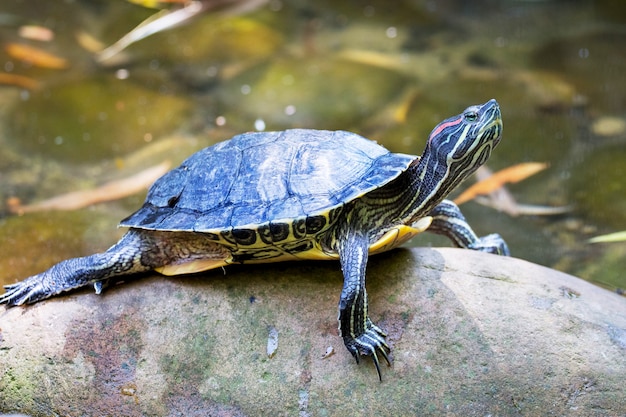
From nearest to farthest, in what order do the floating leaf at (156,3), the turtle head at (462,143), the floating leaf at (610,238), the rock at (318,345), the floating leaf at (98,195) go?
the rock at (318,345), the turtle head at (462,143), the floating leaf at (610,238), the floating leaf at (98,195), the floating leaf at (156,3)

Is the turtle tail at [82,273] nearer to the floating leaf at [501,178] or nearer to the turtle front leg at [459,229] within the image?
the turtle front leg at [459,229]

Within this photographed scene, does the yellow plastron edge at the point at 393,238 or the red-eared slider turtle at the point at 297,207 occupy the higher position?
the red-eared slider turtle at the point at 297,207

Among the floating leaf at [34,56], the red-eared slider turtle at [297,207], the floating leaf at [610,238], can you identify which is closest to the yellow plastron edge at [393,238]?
the red-eared slider turtle at [297,207]

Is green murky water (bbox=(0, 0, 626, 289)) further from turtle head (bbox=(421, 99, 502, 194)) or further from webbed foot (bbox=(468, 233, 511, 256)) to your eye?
turtle head (bbox=(421, 99, 502, 194))

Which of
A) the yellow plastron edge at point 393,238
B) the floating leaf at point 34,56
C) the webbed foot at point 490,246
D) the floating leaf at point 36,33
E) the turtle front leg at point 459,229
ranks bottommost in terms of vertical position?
the webbed foot at point 490,246

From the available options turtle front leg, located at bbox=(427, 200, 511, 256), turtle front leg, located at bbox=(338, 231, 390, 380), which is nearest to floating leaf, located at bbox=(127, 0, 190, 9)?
turtle front leg, located at bbox=(427, 200, 511, 256)

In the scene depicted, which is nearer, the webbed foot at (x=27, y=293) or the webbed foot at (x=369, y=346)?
the webbed foot at (x=369, y=346)

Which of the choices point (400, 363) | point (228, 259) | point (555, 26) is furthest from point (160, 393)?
point (555, 26)
